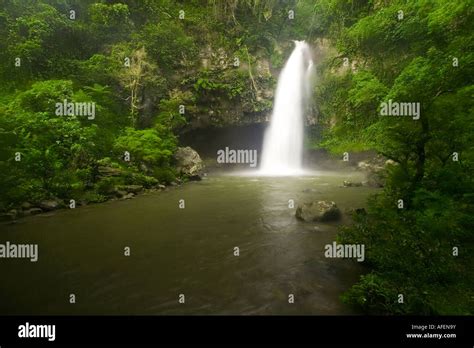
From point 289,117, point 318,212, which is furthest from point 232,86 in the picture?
point 318,212

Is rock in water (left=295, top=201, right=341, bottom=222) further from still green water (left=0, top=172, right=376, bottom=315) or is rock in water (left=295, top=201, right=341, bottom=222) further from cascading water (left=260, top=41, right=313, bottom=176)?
cascading water (left=260, top=41, right=313, bottom=176)

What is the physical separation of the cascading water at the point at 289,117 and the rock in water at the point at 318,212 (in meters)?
20.3

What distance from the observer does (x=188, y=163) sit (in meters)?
21.4

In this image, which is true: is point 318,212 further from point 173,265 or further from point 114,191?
point 114,191

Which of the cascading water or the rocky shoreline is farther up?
the cascading water

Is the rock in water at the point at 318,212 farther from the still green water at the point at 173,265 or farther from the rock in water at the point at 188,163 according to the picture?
the rock in water at the point at 188,163

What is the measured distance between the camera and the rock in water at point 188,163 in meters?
20.8

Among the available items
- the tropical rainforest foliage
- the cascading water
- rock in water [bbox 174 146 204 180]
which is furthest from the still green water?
the cascading water

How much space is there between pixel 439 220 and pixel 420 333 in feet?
8.68

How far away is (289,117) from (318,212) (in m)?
22.5

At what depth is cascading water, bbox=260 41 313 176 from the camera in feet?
99.3

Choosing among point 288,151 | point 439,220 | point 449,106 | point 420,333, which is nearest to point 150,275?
point 420,333

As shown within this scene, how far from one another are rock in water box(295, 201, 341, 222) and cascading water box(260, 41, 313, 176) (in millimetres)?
20282

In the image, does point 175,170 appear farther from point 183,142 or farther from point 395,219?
point 395,219
